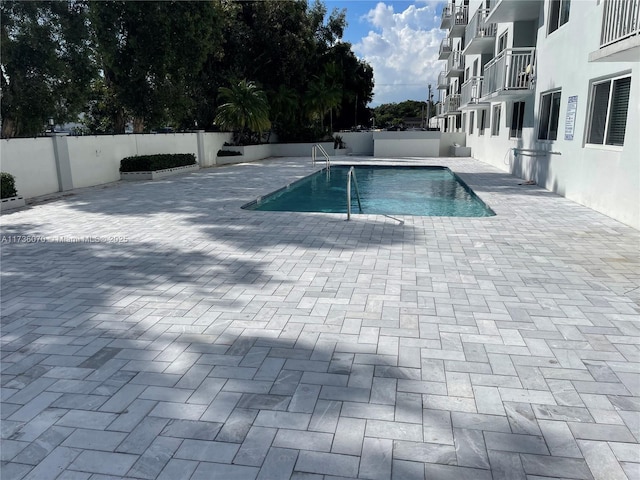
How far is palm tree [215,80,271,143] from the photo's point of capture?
21.1m

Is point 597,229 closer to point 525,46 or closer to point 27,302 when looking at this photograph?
point 27,302

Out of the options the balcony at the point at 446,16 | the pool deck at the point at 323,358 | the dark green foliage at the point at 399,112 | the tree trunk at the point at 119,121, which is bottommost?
the pool deck at the point at 323,358

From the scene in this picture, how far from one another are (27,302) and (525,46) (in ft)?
49.6

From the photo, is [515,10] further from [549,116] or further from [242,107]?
[242,107]

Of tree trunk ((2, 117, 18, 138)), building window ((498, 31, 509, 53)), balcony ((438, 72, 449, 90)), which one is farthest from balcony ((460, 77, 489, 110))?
tree trunk ((2, 117, 18, 138))

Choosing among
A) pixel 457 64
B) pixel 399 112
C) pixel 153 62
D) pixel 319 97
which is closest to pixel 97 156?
pixel 153 62

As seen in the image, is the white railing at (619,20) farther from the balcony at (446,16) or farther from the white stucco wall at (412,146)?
the balcony at (446,16)

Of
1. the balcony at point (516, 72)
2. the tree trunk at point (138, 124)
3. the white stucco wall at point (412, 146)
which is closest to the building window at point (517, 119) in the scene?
the balcony at point (516, 72)

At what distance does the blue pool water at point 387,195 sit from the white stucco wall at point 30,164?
5.72 meters

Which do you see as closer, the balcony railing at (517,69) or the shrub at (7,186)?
the shrub at (7,186)

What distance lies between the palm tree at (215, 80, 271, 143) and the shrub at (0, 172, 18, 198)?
497 inches

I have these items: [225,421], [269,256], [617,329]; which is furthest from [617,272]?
[225,421]

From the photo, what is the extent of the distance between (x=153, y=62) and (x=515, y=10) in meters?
12.9

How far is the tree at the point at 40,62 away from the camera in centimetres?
1375
